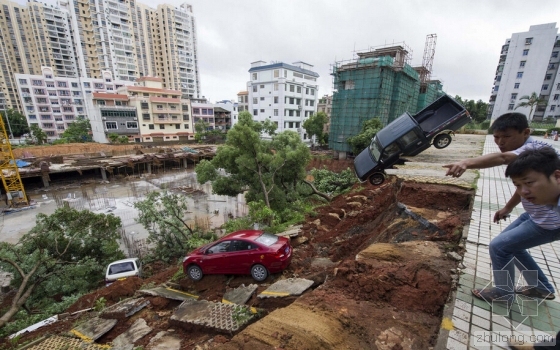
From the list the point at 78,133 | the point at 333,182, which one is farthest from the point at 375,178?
the point at 78,133

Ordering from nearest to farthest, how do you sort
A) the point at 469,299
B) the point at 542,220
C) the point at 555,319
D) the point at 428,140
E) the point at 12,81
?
the point at 542,220 < the point at 555,319 < the point at 469,299 < the point at 428,140 < the point at 12,81

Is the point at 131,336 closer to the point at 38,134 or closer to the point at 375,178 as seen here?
the point at 375,178

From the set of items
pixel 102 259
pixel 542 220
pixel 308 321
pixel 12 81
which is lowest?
pixel 102 259

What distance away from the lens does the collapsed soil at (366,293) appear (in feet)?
9.59

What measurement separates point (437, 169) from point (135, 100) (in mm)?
45276

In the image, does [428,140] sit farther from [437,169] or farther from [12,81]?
[12,81]

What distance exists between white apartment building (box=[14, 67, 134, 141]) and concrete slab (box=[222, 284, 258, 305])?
52.3m

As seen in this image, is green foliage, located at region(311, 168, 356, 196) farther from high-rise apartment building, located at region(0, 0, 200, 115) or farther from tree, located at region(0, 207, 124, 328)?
high-rise apartment building, located at region(0, 0, 200, 115)

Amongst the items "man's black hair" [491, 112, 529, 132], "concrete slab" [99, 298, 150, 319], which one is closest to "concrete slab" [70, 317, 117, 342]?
"concrete slab" [99, 298, 150, 319]

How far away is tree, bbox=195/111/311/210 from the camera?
12367mm

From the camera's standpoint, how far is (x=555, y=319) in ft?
8.75

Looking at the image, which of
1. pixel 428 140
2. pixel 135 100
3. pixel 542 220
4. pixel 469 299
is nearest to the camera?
pixel 542 220

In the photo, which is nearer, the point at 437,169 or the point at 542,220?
the point at 542,220

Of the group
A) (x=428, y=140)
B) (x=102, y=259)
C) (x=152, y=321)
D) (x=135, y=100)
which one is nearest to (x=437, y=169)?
(x=428, y=140)
